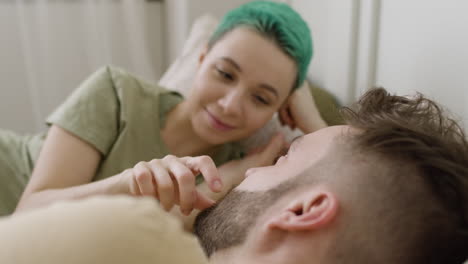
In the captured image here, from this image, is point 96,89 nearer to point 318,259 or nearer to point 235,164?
point 235,164

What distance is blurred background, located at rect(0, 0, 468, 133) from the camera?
3.51 ft

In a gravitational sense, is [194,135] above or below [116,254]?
below

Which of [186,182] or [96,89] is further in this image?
[96,89]

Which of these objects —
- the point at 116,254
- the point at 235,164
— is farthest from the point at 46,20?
the point at 116,254

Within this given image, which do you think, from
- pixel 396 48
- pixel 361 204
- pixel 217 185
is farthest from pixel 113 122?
pixel 361 204

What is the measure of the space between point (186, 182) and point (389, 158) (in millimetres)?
307

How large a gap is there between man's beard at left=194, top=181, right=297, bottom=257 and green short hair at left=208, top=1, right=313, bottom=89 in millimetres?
600

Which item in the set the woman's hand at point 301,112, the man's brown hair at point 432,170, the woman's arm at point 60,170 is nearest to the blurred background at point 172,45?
the woman's hand at point 301,112

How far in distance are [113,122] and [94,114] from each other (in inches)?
2.1

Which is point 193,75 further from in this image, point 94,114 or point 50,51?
point 50,51

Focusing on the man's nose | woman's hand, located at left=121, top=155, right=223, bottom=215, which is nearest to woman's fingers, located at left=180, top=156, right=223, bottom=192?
woman's hand, located at left=121, top=155, right=223, bottom=215

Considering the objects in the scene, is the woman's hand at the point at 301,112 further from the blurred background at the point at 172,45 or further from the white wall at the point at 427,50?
the white wall at the point at 427,50

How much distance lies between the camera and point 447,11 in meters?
0.99

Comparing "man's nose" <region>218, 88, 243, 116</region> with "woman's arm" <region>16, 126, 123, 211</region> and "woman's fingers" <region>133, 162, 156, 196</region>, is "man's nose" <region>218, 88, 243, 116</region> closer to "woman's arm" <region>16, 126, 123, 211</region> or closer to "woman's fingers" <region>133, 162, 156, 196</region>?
"woman's arm" <region>16, 126, 123, 211</region>
